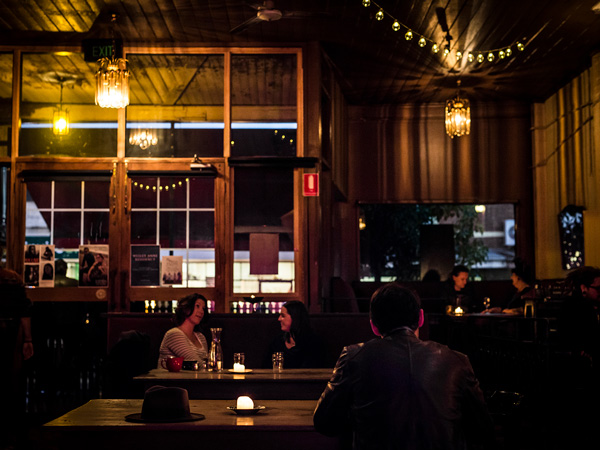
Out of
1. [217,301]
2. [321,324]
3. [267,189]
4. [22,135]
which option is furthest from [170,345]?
[22,135]

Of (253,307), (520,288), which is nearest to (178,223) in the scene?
(253,307)

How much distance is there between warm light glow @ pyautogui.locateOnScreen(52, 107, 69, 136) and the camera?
872 cm

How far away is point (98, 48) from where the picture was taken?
8.16 metres

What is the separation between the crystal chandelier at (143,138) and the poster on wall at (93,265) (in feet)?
4.18

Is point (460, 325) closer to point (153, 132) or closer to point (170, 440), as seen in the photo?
point (153, 132)

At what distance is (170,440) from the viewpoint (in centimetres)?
290

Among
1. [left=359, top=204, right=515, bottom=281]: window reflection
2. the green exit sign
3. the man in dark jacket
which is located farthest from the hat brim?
[left=359, top=204, right=515, bottom=281]: window reflection

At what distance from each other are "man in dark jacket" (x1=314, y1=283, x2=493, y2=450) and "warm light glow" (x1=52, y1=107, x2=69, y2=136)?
705 centimetres

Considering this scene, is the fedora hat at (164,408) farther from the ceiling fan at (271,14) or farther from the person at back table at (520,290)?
the person at back table at (520,290)

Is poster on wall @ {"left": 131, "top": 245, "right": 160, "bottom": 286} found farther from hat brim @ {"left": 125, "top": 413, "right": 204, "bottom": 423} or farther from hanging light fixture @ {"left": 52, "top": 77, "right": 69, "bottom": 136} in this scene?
hat brim @ {"left": 125, "top": 413, "right": 204, "bottom": 423}

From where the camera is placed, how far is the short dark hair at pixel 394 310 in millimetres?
2521

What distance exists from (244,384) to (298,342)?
1.34m

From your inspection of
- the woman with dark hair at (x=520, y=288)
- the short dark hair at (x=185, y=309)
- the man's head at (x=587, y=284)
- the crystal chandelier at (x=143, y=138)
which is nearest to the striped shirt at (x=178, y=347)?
the short dark hair at (x=185, y=309)

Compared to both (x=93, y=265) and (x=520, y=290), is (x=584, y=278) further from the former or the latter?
(x=93, y=265)
